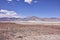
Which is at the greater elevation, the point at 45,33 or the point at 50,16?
the point at 50,16

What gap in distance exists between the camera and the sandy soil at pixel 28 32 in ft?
12.9

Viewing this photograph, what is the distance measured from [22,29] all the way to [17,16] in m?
0.37

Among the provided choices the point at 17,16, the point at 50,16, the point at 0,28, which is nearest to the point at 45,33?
the point at 50,16

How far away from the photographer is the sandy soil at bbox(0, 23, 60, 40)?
3926mm

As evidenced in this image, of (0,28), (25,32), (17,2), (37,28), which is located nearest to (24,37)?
(25,32)

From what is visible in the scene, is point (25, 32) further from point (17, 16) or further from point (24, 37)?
point (17, 16)

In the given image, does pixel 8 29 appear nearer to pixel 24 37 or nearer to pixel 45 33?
pixel 24 37

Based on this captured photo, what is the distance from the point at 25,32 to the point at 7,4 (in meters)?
0.86

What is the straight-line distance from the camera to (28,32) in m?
3.99

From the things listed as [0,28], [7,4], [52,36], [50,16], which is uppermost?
[7,4]

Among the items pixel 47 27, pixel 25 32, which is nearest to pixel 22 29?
pixel 25 32

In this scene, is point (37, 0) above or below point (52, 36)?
above

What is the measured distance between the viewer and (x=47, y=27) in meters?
4.08

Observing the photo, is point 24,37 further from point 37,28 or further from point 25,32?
point 37,28
